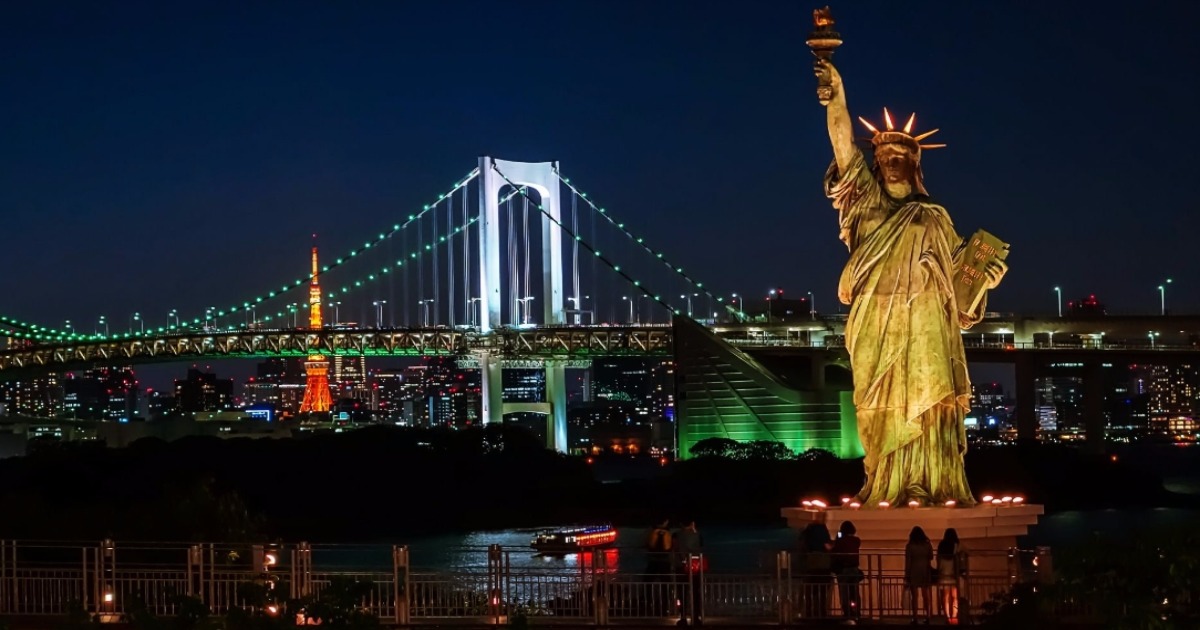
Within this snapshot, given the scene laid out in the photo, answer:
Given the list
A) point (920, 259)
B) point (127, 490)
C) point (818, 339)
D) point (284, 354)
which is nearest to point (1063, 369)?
point (818, 339)

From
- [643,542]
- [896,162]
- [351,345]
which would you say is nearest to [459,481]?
[351,345]

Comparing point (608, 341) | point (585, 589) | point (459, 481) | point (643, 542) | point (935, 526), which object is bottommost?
point (643, 542)

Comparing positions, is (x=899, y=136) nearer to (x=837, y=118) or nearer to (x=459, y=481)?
(x=837, y=118)

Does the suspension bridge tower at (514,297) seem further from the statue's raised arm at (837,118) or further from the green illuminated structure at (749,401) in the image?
the statue's raised arm at (837,118)

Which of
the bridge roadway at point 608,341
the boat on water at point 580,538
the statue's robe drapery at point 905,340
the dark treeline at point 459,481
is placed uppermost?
the bridge roadway at point 608,341

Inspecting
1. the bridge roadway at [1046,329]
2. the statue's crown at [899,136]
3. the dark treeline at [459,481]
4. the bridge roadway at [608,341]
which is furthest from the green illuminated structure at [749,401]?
the statue's crown at [899,136]

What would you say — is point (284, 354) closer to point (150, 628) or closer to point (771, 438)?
point (771, 438)

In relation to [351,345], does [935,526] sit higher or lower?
lower
